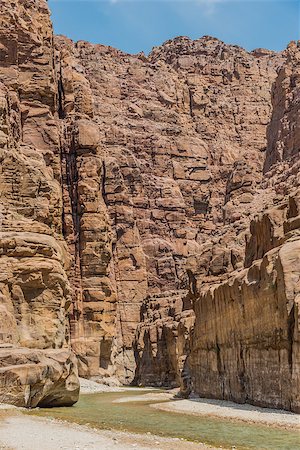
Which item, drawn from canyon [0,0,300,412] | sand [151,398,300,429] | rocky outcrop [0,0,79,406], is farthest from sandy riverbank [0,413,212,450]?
rocky outcrop [0,0,79,406]

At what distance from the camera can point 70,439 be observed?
26859mm

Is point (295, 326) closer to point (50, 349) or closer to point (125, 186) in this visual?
point (50, 349)

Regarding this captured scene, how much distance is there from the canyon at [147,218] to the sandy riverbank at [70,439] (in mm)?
9893

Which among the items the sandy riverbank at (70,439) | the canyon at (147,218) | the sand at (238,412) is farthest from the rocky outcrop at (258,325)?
the sandy riverbank at (70,439)

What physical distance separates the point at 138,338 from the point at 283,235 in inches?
2780

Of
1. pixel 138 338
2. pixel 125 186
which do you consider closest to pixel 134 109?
pixel 125 186

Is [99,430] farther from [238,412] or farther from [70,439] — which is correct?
[238,412]

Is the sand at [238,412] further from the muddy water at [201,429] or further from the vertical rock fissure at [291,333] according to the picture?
the vertical rock fissure at [291,333]

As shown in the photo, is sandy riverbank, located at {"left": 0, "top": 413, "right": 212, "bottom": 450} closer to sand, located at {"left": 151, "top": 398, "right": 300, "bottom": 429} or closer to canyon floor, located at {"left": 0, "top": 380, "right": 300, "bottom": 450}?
canyon floor, located at {"left": 0, "top": 380, "right": 300, "bottom": 450}

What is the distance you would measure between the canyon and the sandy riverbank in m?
9.89

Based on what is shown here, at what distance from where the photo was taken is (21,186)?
6262cm

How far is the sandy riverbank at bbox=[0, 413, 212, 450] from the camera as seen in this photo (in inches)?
966

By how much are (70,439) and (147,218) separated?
111991 millimetres

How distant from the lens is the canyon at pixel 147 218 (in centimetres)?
4406
